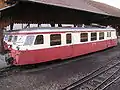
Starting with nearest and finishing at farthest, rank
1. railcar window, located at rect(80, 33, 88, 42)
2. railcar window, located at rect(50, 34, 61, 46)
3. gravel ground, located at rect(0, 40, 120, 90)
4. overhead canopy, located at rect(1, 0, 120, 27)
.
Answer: gravel ground, located at rect(0, 40, 120, 90)
railcar window, located at rect(50, 34, 61, 46)
overhead canopy, located at rect(1, 0, 120, 27)
railcar window, located at rect(80, 33, 88, 42)

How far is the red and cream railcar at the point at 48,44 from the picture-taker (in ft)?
38.6

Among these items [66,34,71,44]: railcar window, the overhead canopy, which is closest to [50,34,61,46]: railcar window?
[66,34,71,44]: railcar window

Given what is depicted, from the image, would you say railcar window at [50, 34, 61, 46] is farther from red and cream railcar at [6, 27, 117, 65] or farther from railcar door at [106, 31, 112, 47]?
railcar door at [106, 31, 112, 47]

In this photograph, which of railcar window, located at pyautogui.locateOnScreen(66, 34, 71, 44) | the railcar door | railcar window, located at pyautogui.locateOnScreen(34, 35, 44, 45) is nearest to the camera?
railcar window, located at pyautogui.locateOnScreen(34, 35, 44, 45)

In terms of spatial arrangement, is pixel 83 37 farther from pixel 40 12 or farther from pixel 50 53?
pixel 50 53

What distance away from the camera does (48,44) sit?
41.5 ft

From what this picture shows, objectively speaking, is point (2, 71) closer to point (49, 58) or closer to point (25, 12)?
point (49, 58)

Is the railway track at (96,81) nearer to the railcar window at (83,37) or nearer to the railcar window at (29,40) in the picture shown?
the railcar window at (29,40)

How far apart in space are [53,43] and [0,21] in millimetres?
6808

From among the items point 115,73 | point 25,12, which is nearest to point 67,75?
point 115,73

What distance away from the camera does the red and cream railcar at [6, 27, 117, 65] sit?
11.8 m

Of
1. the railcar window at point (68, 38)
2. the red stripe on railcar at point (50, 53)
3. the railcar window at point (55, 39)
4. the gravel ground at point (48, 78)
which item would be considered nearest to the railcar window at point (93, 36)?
the red stripe on railcar at point (50, 53)

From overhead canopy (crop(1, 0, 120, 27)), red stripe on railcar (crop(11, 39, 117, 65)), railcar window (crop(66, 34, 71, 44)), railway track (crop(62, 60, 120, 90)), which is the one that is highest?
overhead canopy (crop(1, 0, 120, 27))

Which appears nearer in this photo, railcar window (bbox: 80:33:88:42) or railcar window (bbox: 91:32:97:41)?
railcar window (bbox: 80:33:88:42)
